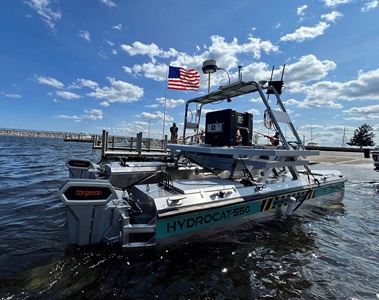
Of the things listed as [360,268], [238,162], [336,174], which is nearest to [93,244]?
[238,162]

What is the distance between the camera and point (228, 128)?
5020mm

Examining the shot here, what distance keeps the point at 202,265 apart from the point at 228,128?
2.99m

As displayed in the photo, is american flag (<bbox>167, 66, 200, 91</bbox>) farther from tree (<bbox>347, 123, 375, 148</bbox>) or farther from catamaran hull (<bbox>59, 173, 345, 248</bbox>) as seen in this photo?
tree (<bbox>347, 123, 375, 148</bbox>)

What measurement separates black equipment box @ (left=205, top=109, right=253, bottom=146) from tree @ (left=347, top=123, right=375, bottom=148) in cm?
5931

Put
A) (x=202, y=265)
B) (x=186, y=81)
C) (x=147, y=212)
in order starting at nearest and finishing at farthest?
1. (x=202, y=265)
2. (x=147, y=212)
3. (x=186, y=81)

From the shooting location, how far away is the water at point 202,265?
7.93 feet

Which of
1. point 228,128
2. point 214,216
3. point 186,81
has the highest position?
point 186,81

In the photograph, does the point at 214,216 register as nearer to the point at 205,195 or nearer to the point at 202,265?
the point at 205,195

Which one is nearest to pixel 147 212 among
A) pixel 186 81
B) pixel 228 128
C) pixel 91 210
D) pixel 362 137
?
pixel 91 210

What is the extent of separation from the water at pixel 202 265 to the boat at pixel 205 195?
0.87 ft

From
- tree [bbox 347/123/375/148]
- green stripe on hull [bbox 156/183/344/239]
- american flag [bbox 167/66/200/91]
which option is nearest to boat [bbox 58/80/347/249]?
green stripe on hull [bbox 156/183/344/239]

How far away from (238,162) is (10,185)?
22.0ft

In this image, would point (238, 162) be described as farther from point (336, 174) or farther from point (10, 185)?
point (10, 185)

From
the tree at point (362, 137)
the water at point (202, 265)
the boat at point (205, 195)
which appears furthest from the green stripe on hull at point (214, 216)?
the tree at point (362, 137)
